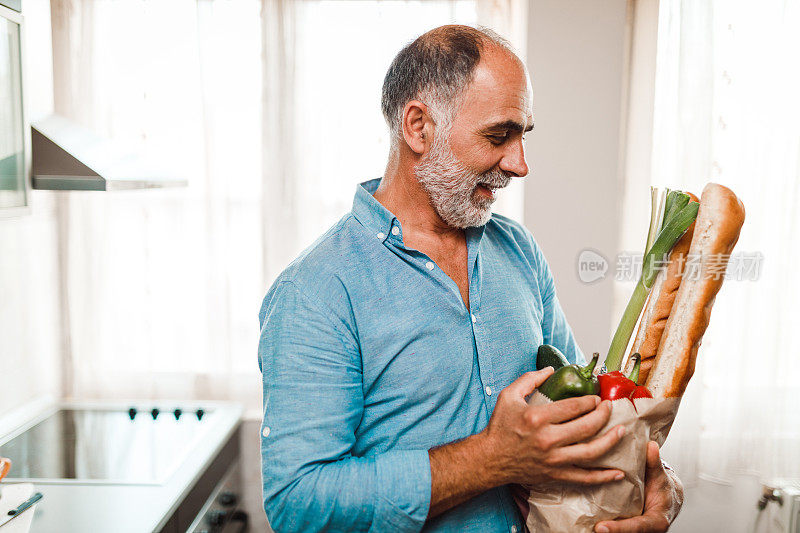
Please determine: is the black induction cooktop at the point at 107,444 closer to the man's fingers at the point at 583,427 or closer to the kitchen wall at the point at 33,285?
the kitchen wall at the point at 33,285

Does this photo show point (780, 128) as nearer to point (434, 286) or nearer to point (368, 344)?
point (434, 286)

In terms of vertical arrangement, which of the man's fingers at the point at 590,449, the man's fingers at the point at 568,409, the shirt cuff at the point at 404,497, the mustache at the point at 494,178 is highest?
the mustache at the point at 494,178

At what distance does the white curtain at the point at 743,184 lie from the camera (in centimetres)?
248

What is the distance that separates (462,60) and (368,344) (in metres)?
0.51

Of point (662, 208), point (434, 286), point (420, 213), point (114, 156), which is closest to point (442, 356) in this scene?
point (434, 286)

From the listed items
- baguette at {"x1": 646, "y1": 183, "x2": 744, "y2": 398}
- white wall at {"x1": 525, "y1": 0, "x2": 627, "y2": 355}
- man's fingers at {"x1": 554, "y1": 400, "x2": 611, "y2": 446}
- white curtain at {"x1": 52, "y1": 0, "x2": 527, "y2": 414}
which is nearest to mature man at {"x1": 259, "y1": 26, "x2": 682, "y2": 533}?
man's fingers at {"x1": 554, "y1": 400, "x2": 611, "y2": 446}

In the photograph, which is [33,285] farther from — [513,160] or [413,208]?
[513,160]

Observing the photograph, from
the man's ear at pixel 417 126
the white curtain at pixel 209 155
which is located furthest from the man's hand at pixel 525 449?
the white curtain at pixel 209 155

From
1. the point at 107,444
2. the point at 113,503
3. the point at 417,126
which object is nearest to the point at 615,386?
the point at 417,126

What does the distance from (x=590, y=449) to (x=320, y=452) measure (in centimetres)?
39

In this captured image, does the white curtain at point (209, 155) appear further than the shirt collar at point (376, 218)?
Yes

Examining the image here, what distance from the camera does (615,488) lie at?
37.5 inches

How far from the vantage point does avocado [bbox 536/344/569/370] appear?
1118 millimetres

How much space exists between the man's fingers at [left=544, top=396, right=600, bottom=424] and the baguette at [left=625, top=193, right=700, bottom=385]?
0.18 meters
